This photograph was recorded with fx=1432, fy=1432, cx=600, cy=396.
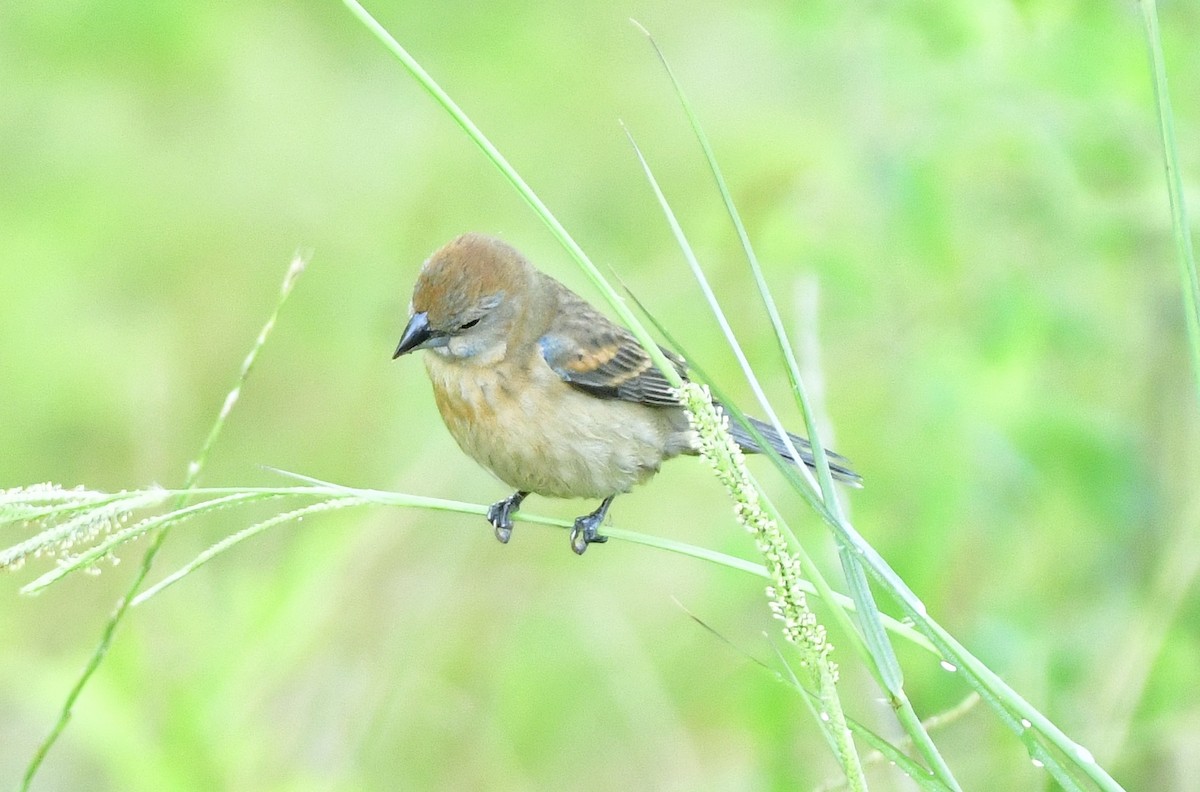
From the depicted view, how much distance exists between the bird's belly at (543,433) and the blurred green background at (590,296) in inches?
14.1

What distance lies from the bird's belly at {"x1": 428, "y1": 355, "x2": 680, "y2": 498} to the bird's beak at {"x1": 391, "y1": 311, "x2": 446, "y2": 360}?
0.10 m

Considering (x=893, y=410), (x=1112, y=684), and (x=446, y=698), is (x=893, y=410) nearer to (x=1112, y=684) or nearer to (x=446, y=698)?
(x=1112, y=684)

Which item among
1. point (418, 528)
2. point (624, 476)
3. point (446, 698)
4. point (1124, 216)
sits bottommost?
point (446, 698)

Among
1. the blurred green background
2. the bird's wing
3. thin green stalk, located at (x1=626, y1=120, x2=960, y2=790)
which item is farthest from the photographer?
the bird's wing

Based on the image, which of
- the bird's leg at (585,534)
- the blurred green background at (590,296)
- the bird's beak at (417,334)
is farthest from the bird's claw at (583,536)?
the bird's beak at (417,334)

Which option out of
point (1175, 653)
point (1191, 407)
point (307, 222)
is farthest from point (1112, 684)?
point (307, 222)

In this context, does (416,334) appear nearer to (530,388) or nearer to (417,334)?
(417,334)

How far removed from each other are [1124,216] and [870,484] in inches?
38.2

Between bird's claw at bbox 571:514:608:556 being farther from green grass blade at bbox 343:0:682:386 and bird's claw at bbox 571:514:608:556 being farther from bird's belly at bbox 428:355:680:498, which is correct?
green grass blade at bbox 343:0:682:386

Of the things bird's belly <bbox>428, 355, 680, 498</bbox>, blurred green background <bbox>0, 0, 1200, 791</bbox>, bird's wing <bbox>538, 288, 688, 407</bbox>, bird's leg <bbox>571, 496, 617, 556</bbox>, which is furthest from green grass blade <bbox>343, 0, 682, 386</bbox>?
bird's wing <bbox>538, 288, 688, 407</bbox>

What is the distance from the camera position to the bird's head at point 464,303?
4.10 meters

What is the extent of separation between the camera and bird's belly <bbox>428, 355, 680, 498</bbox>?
399 centimetres

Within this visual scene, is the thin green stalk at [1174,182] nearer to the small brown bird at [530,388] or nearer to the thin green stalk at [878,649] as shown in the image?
the thin green stalk at [878,649]

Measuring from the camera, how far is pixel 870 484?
11.7 ft
